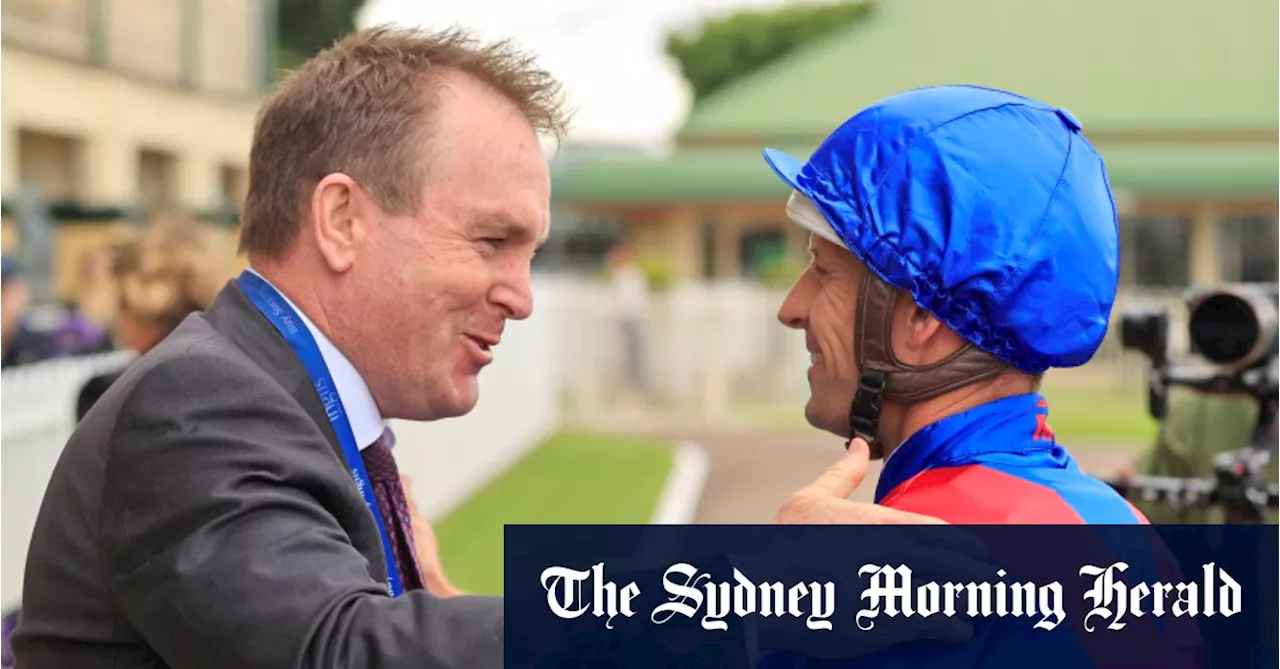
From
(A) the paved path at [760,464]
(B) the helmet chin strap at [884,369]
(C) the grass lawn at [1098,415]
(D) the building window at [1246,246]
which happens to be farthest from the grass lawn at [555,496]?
(D) the building window at [1246,246]

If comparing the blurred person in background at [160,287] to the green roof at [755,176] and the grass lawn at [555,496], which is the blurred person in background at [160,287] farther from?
the green roof at [755,176]

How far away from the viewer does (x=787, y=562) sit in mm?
1448

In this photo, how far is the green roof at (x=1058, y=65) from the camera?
2748cm

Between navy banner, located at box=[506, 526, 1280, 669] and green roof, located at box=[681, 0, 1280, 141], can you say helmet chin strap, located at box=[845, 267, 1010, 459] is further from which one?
green roof, located at box=[681, 0, 1280, 141]

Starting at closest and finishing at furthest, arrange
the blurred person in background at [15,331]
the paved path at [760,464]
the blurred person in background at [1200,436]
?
the blurred person in background at [1200,436] < the blurred person in background at [15,331] < the paved path at [760,464]

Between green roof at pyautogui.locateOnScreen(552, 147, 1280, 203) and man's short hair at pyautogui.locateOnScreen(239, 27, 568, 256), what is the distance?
2248 cm

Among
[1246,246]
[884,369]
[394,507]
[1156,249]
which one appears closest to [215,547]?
[394,507]

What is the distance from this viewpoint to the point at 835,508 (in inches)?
57.1

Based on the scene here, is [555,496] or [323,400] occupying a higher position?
[323,400]

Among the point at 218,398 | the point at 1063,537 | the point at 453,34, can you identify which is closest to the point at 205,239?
the point at 453,34

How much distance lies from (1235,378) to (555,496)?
8.01 meters

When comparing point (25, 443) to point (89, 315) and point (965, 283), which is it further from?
point (965, 283)

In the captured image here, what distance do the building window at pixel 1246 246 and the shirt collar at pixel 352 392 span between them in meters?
26.5

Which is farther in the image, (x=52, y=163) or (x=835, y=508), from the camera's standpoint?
(x=52, y=163)
